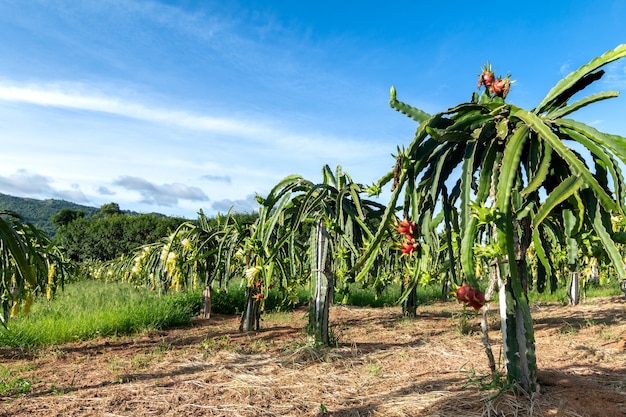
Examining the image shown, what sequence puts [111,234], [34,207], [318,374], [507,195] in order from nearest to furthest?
[507,195] < [318,374] < [111,234] < [34,207]

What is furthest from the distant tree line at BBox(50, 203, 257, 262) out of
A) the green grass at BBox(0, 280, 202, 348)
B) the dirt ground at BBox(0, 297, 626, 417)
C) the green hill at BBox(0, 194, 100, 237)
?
the green hill at BBox(0, 194, 100, 237)

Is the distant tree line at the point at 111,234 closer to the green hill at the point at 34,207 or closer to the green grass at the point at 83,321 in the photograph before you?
the green grass at the point at 83,321

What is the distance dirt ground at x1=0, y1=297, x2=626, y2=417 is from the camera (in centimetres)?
357

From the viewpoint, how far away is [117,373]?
5.14 metres

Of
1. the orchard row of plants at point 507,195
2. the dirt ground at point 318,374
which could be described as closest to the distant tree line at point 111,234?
the dirt ground at point 318,374

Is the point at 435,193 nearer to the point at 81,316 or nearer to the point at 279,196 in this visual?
the point at 279,196

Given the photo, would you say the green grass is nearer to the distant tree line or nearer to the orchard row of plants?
the orchard row of plants

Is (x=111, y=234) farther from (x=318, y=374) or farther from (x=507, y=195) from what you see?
(x=507, y=195)

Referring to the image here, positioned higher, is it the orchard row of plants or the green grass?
the orchard row of plants

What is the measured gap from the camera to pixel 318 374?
4812mm

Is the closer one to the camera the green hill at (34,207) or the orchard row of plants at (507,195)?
the orchard row of plants at (507,195)

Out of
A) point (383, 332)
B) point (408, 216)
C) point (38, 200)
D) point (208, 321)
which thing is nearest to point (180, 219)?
point (208, 321)

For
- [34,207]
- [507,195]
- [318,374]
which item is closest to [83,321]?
[318,374]

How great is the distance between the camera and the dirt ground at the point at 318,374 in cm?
357
